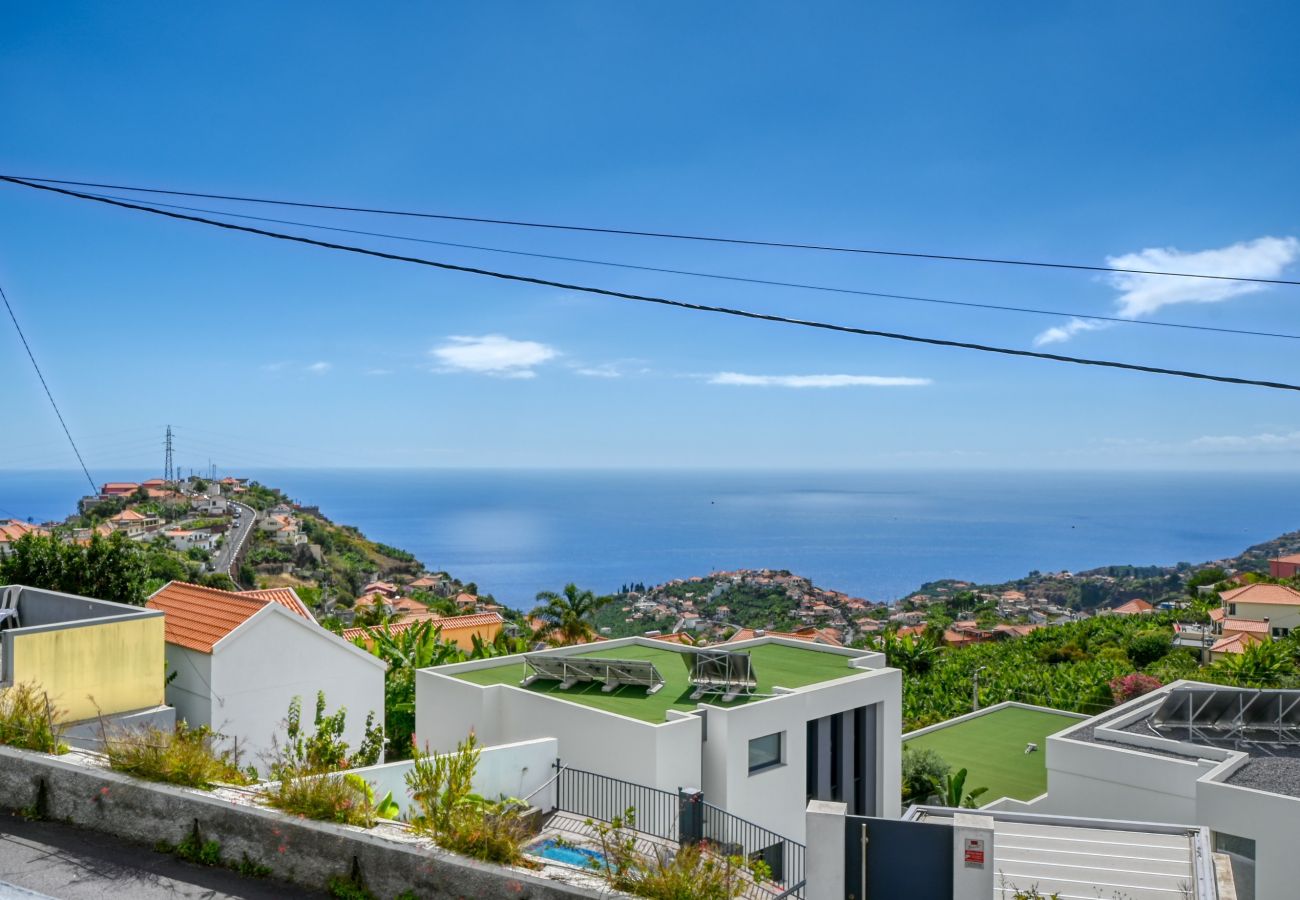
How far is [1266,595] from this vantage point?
237 feet

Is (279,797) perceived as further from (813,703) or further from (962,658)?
(962,658)

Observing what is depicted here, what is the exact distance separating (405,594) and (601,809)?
86086mm

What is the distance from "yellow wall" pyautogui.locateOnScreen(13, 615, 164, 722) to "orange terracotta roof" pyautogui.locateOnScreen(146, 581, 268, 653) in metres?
2.06

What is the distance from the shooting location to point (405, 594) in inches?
3784

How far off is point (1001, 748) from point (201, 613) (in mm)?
25286

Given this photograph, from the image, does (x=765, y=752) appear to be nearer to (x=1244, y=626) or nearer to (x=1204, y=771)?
(x=1204, y=771)

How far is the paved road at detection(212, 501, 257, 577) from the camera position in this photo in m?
86.9

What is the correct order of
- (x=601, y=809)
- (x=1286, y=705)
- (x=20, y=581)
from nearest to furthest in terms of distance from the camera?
(x=601, y=809)
(x=1286, y=705)
(x=20, y=581)

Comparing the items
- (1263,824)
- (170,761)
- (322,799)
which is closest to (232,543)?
(1263,824)

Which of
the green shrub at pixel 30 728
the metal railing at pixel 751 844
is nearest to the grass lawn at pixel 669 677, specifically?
the metal railing at pixel 751 844

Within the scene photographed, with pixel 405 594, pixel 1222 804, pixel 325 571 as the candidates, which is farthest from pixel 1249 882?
pixel 325 571

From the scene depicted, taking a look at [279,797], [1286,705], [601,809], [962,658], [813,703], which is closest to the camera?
[279,797]

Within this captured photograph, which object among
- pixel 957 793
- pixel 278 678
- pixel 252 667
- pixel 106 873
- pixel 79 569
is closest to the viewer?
pixel 106 873

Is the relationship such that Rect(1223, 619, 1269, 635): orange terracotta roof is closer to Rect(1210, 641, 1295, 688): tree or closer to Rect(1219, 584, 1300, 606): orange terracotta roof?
Rect(1219, 584, 1300, 606): orange terracotta roof
